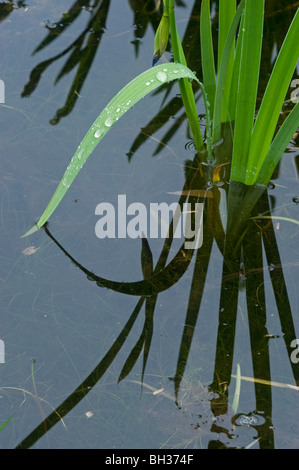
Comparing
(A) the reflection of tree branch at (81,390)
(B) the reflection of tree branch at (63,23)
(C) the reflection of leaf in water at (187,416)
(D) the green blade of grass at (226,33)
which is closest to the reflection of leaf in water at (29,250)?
(A) the reflection of tree branch at (81,390)

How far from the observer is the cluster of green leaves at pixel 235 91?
145cm

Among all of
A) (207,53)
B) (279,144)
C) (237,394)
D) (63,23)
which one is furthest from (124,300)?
(63,23)

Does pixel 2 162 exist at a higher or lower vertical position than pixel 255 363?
higher

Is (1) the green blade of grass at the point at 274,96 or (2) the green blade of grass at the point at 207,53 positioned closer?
(1) the green blade of grass at the point at 274,96

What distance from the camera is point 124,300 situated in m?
1.79

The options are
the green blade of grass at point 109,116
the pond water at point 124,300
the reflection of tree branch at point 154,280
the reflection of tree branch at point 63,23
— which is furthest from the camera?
the reflection of tree branch at point 63,23

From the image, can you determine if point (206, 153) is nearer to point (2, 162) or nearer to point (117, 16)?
point (2, 162)

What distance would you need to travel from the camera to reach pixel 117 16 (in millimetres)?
2676

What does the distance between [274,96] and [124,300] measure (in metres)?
0.78

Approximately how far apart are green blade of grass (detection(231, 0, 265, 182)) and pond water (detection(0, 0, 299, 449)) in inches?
14.5

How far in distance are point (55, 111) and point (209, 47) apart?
752 mm

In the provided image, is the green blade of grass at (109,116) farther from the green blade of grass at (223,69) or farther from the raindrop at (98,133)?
the green blade of grass at (223,69)

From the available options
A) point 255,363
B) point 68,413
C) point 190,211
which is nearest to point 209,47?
point 190,211
